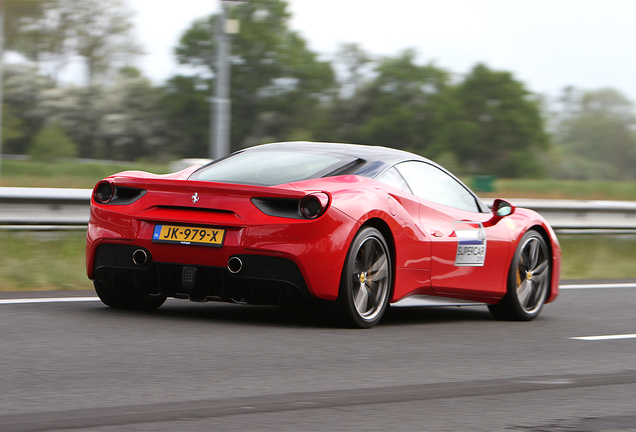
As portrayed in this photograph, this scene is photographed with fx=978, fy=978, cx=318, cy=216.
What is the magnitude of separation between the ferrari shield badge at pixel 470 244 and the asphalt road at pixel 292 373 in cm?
47

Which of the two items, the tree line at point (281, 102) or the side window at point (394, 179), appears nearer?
the side window at point (394, 179)

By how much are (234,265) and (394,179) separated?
141 centimetres

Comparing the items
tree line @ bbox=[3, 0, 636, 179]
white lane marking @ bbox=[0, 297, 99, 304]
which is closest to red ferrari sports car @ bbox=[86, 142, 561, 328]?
white lane marking @ bbox=[0, 297, 99, 304]

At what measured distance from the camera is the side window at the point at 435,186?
22.5 ft

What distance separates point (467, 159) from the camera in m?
85.8

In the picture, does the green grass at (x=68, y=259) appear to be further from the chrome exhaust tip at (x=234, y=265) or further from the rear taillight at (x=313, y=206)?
the rear taillight at (x=313, y=206)

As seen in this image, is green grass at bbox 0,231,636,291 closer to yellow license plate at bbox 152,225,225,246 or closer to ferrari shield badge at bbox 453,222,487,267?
yellow license plate at bbox 152,225,225,246

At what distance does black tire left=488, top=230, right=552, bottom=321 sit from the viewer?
758cm

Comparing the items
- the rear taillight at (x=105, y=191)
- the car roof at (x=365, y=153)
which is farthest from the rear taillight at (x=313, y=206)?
the rear taillight at (x=105, y=191)

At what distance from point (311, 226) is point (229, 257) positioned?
0.53 m

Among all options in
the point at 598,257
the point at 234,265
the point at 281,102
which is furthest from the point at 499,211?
the point at 281,102

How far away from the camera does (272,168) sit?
6445 millimetres

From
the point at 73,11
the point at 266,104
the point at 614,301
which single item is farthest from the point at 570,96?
the point at 614,301

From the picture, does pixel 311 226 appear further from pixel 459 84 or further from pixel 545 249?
pixel 459 84
